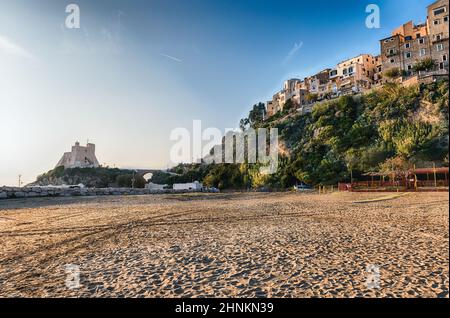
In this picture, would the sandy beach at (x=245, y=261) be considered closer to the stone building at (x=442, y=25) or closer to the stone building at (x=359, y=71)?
the stone building at (x=442, y=25)

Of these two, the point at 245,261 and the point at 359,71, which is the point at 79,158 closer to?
the point at 359,71

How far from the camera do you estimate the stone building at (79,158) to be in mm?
101625

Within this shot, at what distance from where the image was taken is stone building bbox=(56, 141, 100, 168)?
101625 mm

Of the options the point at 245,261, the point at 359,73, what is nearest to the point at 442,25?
the point at 245,261

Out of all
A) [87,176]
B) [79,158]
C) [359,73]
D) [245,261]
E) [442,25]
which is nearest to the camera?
[442,25]

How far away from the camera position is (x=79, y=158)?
4080 inches

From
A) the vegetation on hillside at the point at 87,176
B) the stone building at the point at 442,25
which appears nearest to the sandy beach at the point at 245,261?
the stone building at the point at 442,25

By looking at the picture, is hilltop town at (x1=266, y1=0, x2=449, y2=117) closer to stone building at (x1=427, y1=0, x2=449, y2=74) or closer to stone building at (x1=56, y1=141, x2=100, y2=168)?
stone building at (x1=427, y1=0, x2=449, y2=74)
